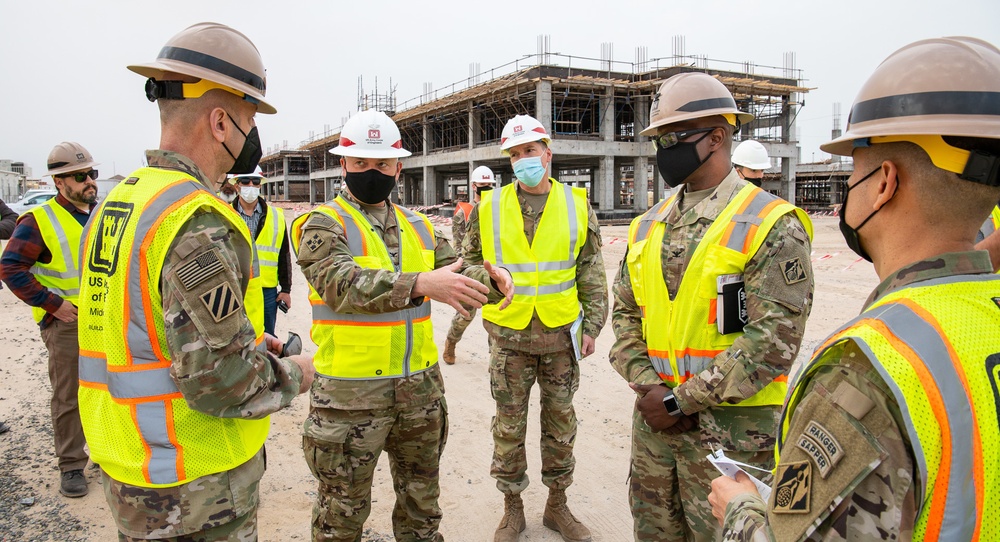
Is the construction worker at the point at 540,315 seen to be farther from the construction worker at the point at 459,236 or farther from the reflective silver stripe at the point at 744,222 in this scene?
the construction worker at the point at 459,236

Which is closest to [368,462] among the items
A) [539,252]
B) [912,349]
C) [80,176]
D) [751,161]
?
[539,252]

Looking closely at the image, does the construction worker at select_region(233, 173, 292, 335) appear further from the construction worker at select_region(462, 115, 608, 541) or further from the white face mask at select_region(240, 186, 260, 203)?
the construction worker at select_region(462, 115, 608, 541)

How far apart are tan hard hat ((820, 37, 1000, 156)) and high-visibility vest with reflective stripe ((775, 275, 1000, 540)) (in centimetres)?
38

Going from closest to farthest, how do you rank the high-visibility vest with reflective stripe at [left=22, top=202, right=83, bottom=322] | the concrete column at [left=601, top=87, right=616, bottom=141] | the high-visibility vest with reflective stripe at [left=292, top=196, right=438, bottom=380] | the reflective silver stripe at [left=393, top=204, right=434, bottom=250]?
the high-visibility vest with reflective stripe at [left=292, top=196, right=438, bottom=380] → the reflective silver stripe at [left=393, top=204, right=434, bottom=250] → the high-visibility vest with reflective stripe at [left=22, top=202, right=83, bottom=322] → the concrete column at [left=601, top=87, right=616, bottom=141]

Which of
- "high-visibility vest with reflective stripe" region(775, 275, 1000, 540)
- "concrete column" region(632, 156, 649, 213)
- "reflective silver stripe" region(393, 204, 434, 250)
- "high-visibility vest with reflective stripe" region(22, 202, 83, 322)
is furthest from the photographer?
"concrete column" region(632, 156, 649, 213)

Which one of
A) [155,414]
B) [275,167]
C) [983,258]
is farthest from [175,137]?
[275,167]

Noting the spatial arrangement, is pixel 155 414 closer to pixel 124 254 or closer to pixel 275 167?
pixel 124 254

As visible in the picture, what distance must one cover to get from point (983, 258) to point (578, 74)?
31.9 m

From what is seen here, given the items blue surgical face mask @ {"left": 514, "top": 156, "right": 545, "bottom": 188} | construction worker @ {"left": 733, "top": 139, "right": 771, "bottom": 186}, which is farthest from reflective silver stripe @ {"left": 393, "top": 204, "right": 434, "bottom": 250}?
construction worker @ {"left": 733, "top": 139, "right": 771, "bottom": 186}

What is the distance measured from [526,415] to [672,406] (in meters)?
1.54

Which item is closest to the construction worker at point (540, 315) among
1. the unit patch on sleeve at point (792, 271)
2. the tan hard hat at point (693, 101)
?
the tan hard hat at point (693, 101)

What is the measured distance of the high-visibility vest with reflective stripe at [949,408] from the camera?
1036mm

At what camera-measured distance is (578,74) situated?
3117 cm

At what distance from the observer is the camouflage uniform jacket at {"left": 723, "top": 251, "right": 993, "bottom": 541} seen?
1083mm
